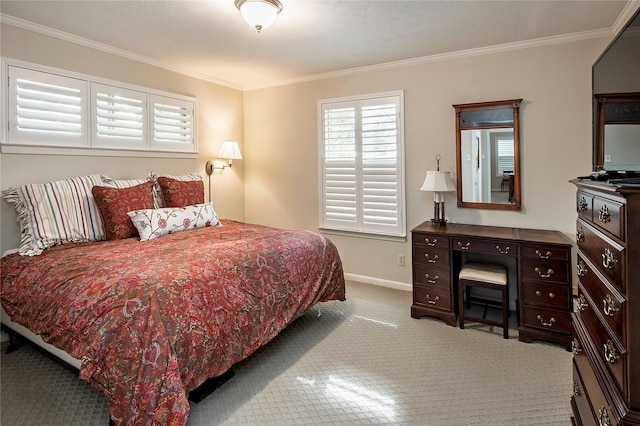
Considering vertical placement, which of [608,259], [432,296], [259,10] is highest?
[259,10]

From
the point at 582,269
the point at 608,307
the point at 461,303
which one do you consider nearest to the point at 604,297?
the point at 608,307

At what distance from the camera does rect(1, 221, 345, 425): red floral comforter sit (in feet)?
5.15

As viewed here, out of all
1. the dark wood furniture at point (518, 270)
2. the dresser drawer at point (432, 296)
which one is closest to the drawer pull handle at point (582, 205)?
the dark wood furniture at point (518, 270)

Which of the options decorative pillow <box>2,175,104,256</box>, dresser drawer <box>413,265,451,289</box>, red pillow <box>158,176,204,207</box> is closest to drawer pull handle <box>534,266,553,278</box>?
dresser drawer <box>413,265,451,289</box>

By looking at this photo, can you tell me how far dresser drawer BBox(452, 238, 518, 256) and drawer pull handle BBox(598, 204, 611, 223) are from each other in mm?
1510

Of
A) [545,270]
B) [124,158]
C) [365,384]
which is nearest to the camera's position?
[365,384]

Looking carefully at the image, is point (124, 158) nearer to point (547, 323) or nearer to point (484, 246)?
point (484, 246)

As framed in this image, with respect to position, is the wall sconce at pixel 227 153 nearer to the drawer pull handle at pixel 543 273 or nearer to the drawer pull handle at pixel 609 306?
the drawer pull handle at pixel 543 273

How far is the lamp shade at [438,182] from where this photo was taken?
132 inches

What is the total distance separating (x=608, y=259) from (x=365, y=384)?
151 centimetres

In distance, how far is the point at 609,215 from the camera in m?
1.25

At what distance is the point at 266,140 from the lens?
470 centimetres

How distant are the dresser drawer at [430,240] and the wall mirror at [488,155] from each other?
657 millimetres

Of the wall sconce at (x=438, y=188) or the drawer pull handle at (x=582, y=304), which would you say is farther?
the wall sconce at (x=438, y=188)
